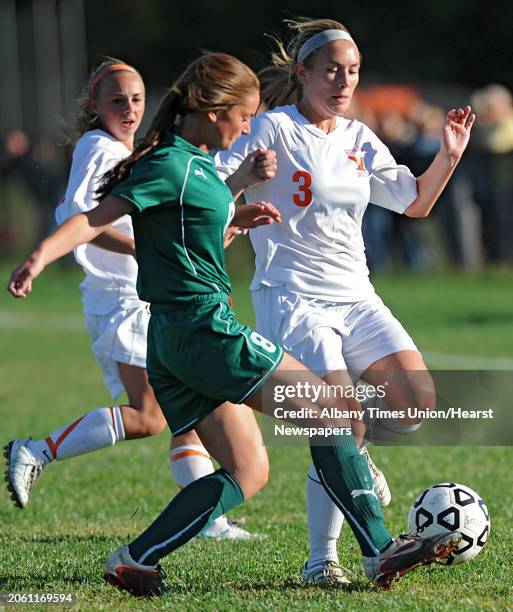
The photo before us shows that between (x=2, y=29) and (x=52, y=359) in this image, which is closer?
(x=52, y=359)

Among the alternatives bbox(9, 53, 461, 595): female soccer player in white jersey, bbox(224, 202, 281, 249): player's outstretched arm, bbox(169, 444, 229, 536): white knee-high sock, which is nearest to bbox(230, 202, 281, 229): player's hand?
bbox(224, 202, 281, 249): player's outstretched arm

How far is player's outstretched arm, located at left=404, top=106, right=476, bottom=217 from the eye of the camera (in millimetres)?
5648

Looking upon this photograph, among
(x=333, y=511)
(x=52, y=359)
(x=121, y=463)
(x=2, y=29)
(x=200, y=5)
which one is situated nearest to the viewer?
(x=333, y=511)

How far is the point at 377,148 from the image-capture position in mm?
5625

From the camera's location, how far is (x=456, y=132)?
569 cm

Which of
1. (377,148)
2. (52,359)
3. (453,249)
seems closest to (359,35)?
A: (453,249)

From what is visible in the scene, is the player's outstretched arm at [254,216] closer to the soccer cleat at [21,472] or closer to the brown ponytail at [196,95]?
the brown ponytail at [196,95]

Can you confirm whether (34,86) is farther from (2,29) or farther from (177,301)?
(177,301)

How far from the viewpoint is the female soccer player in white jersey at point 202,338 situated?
15.1ft

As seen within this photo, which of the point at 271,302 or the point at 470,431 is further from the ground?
the point at 271,302

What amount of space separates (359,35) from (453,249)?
1736 centimetres

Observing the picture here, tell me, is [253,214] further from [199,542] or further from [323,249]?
[199,542]

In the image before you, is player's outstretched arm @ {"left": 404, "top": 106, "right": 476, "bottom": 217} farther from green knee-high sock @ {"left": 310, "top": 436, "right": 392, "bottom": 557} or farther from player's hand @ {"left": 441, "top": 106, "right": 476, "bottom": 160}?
green knee-high sock @ {"left": 310, "top": 436, "right": 392, "bottom": 557}

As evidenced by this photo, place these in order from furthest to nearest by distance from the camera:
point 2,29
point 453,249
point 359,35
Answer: point 359,35 < point 2,29 < point 453,249
